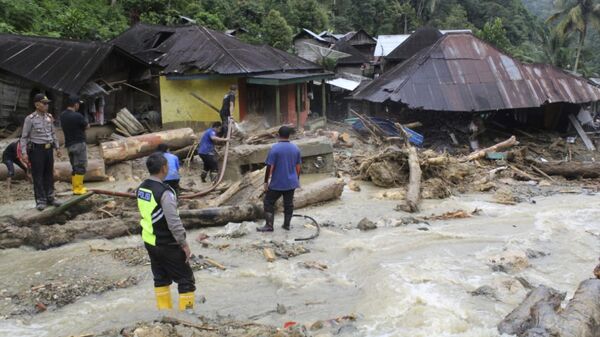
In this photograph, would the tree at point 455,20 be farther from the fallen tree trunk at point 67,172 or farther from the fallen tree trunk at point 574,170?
the fallen tree trunk at point 67,172

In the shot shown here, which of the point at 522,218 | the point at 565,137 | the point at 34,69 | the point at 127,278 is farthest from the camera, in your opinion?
the point at 565,137

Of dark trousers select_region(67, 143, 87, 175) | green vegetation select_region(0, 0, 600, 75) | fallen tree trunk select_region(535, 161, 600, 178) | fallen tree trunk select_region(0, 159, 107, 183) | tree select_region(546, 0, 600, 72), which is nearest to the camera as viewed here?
dark trousers select_region(67, 143, 87, 175)

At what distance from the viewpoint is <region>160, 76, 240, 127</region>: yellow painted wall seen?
19.5 metres

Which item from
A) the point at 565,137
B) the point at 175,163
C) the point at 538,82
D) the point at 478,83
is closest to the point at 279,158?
the point at 175,163

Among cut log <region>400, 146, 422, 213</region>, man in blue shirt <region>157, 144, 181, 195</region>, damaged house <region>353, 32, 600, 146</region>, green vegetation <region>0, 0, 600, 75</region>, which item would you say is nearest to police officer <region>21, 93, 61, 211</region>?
man in blue shirt <region>157, 144, 181, 195</region>

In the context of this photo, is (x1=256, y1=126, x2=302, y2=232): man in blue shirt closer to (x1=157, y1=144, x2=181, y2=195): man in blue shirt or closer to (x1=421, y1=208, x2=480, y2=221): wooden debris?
(x1=157, y1=144, x2=181, y2=195): man in blue shirt

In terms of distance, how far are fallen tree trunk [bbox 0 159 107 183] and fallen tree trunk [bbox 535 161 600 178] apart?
12031mm

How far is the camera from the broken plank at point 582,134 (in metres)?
22.0

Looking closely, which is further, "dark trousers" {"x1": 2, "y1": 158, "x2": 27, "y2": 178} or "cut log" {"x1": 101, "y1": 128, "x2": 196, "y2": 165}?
"cut log" {"x1": 101, "y1": 128, "x2": 196, "y2": 165}

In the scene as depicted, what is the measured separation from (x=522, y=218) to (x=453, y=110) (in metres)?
9.46

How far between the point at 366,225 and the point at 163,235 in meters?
4.85

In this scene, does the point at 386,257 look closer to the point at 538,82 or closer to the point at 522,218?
the point at 522,218

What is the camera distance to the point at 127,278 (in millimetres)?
6719

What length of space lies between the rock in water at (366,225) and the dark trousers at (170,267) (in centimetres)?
448
